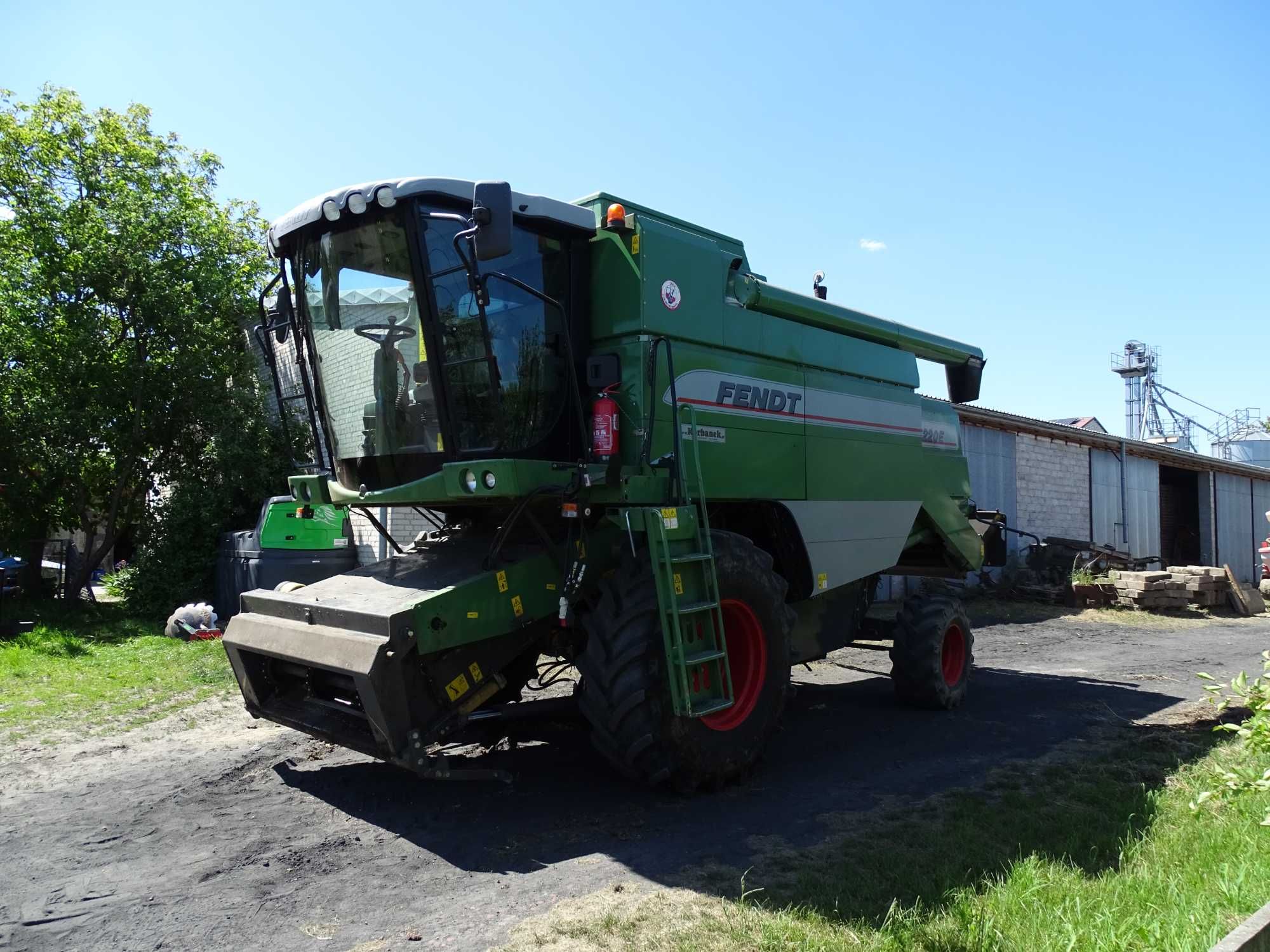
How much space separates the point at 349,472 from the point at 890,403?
14.0ft

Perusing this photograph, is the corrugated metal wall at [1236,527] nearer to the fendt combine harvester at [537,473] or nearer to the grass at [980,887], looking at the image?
the fendt combine harvester at [537,473]

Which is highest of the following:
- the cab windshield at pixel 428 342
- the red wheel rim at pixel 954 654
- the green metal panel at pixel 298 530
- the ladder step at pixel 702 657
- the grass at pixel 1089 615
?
the cab windshield at pixel 428 342

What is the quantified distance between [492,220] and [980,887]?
3664 millimetres

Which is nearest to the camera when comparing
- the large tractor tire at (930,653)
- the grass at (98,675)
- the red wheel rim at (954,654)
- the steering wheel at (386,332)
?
the steering wheel at (386,332)

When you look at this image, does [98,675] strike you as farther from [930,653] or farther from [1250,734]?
[1250,734]

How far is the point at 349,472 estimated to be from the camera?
5727mm

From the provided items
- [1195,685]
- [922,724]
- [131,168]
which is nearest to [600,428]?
[922,724]

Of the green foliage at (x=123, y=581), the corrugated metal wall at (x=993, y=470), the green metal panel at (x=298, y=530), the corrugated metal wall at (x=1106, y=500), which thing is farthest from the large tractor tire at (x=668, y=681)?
the corrugated metal wall at (x=1106, y=500)

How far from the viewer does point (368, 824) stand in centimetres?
468

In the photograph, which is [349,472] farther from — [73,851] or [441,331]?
[73,851]

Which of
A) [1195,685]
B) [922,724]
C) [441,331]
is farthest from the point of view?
[1195,685]

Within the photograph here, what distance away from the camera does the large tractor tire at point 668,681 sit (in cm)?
482

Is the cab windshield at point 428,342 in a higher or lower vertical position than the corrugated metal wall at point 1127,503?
higher

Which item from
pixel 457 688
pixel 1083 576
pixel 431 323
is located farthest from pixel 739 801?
pixel 1083 576
